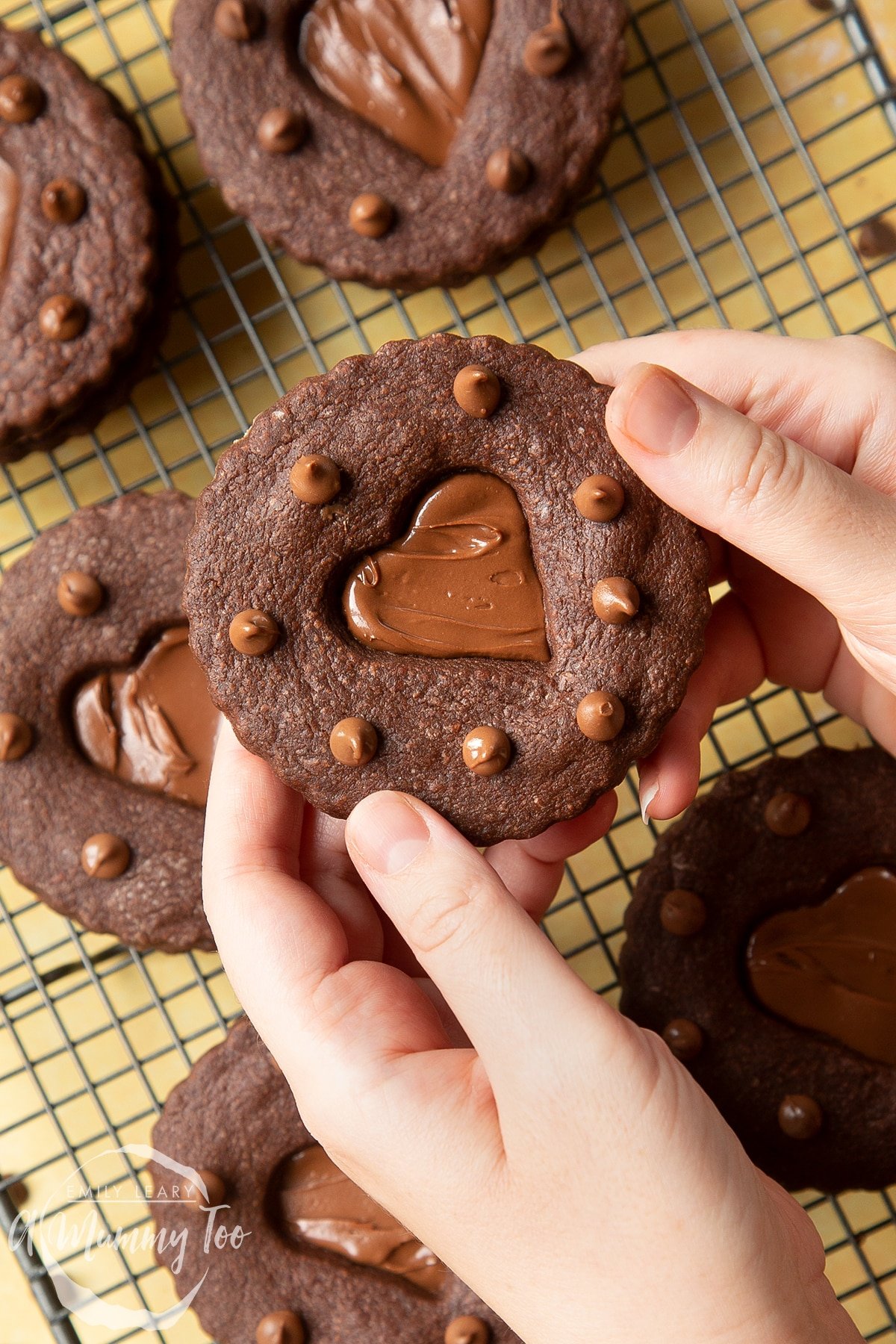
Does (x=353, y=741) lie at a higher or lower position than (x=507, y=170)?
lower

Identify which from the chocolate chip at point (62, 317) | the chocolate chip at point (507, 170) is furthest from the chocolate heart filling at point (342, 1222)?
the chocolate chip at point (507, 170)

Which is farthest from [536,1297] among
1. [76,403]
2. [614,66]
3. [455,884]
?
[614,66]

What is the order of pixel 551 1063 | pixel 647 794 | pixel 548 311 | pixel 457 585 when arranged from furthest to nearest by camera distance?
pixel 548 311
pixel 647 794
pixel 457 585
pixel 551 1063

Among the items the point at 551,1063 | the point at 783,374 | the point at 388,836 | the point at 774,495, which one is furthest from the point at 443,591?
the point at 783,374

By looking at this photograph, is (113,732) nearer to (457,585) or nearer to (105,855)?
(105,855)

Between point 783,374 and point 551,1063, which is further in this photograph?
point 783,374

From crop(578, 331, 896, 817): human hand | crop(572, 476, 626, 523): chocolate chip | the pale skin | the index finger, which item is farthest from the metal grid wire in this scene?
crop(572, 476, 626, 523): chocolate chip

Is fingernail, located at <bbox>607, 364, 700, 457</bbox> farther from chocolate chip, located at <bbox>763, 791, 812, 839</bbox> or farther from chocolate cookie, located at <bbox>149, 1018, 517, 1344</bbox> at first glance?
chocolate cookie, located at <bbox>149, 1018, 517, 1344</bbox>
